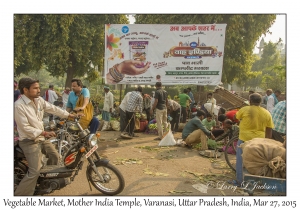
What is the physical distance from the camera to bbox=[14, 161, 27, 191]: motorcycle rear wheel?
11.5ft

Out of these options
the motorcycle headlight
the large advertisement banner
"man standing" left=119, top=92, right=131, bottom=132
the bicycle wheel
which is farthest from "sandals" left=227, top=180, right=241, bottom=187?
the large advertisement banner

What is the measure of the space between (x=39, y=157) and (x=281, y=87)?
2251cm

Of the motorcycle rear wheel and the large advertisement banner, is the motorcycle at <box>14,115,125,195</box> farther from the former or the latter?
the large advertisement banner

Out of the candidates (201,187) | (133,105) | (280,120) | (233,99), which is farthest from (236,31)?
(201,187)

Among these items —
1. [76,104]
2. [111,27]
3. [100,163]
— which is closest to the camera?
[100,163]

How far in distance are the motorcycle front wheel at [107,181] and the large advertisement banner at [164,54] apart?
5450 mm

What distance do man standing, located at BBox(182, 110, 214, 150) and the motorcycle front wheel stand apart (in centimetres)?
334

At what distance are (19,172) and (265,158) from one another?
153 inches

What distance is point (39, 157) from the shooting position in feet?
11.3

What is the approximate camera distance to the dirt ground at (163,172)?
406 cm

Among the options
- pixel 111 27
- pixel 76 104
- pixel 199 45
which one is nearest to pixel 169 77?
pixel 199 45

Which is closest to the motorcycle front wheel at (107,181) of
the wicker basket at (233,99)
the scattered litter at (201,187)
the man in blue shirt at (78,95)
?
the scattered litter at (201,187)
